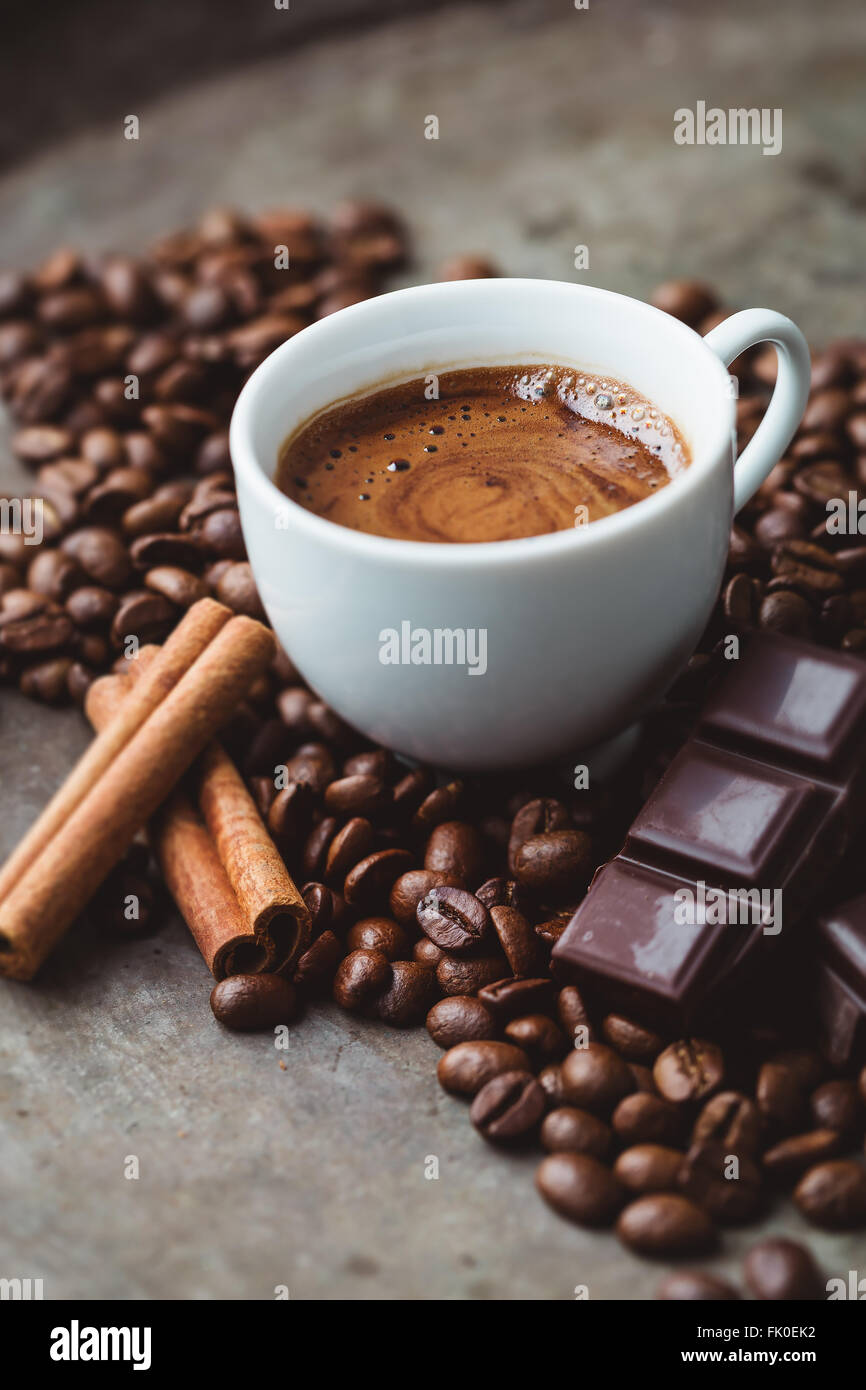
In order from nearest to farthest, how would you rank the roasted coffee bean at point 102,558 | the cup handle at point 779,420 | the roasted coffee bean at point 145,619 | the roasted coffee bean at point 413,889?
the roasted coffee bean at point 413,889 → the cup handle at point 779,420 → the roasted coffee bean at point 145,619 → the roasted coffee bean at point 102,558

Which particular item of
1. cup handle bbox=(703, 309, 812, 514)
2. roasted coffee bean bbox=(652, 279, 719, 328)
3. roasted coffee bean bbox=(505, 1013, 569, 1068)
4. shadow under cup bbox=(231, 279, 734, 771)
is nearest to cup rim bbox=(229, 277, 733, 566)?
shadow under cup bbox=(231, 279, 734, 771)

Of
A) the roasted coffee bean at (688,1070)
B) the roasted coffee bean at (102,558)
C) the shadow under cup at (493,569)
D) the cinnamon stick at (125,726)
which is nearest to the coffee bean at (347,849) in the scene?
the shadow under cup at (493,569)

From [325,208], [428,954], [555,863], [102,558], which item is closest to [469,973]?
[428,954]

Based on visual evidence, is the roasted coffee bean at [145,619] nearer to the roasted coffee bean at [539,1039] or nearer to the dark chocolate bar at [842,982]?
the roasted coffee bean at [539,1039]

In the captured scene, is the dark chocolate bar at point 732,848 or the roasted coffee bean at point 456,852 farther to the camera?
the roasted coffee bean at point 456,852

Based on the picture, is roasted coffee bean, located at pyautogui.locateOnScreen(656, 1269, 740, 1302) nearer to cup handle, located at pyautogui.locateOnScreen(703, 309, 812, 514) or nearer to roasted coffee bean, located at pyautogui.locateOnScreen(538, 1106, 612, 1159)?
roasted coffee bean, located at pyautogui.locateOnScreen(538, 1106, 612, 1159)

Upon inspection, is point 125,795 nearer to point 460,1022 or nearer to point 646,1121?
point 460,1022
